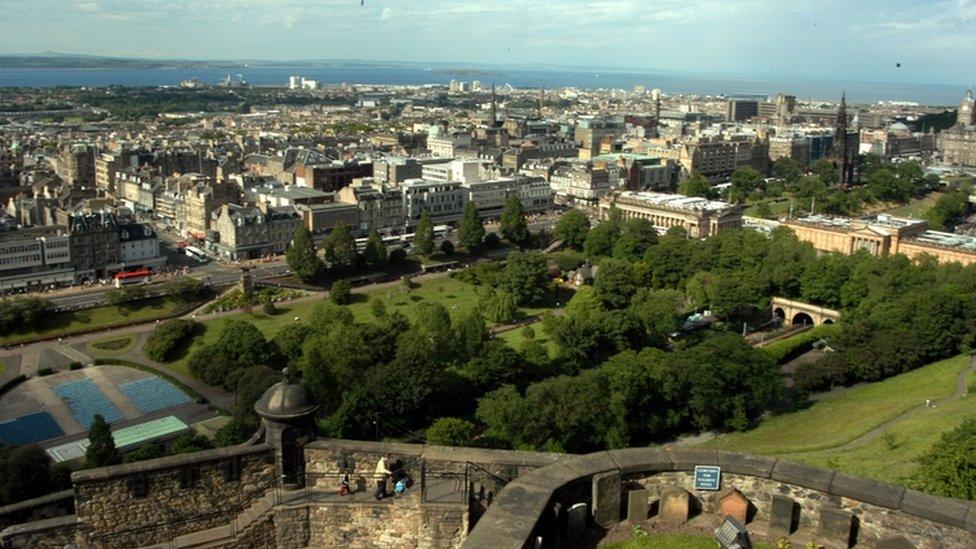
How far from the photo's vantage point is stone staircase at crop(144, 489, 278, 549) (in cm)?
1010

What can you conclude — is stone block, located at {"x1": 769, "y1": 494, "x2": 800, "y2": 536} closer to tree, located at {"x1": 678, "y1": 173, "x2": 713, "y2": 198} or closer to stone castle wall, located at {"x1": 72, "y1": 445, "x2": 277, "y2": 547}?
stone castle wall, located at {"x1": 72, "y1": 445, "x2": 277, "y2": 547}

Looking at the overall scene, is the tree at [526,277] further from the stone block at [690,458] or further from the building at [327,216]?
the stone block at [690,458]

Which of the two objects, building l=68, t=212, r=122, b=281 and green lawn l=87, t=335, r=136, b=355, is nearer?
green lawn l=87, t=335, r=136, b=355

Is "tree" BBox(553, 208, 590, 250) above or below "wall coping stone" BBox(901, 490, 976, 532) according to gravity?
below

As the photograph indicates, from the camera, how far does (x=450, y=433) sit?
29031mm

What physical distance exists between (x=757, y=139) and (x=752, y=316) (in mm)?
66150

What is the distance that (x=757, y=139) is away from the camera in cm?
11169

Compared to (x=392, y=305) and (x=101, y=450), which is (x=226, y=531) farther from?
(x=392, y=305)

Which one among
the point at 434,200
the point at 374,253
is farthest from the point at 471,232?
the point at 434,200

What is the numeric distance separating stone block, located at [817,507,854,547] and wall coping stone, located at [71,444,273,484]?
20.0 ft

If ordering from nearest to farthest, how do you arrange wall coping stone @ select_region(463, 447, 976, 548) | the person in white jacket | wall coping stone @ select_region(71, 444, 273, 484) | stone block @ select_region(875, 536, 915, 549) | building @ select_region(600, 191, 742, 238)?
wall coping stone @ select_region(463, 447, 976, 548), stone block @ select_region(875, 536, 915, 549), wall coping stone @ select_region(71, 444, 273, 484), the person in white jacket, building @ select_region(600, 191, 742, 238)

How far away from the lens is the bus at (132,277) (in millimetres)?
53469

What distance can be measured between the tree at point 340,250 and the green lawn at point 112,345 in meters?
14.5

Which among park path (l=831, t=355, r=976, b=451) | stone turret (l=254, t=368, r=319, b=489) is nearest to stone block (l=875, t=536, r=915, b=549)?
stone turret (l=254, t=368, r=319, b=489)
